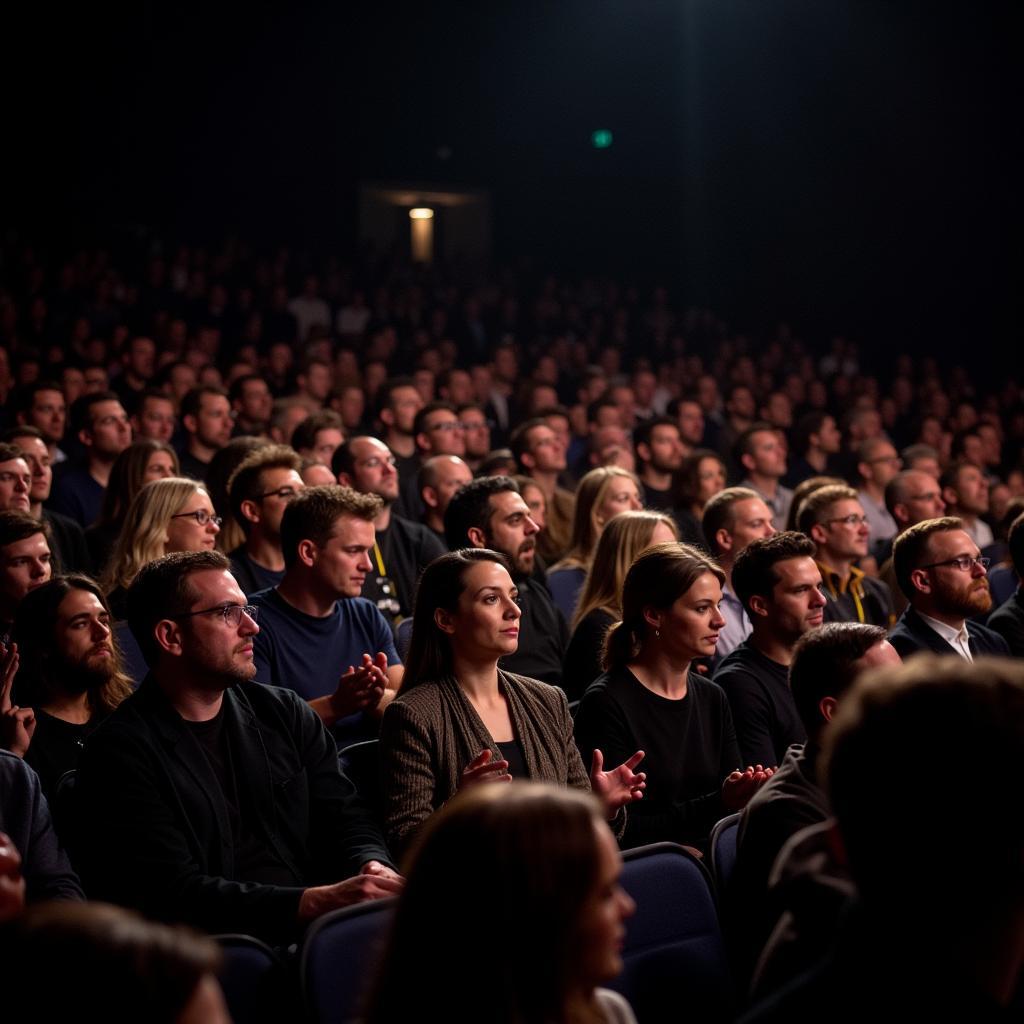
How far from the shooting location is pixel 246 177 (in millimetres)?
15672

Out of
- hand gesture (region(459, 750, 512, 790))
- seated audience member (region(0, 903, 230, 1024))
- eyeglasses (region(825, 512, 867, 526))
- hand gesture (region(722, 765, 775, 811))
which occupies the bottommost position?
hand gesture (region(722, 765, 775, 811))

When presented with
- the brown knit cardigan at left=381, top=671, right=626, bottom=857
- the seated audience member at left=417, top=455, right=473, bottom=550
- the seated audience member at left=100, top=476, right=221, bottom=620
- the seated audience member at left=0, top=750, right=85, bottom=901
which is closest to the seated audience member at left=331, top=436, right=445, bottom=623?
the seated audience member at left=417, top=455, right=473, bottom=550

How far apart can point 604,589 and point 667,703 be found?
98 cm

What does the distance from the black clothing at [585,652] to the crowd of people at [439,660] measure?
13 mm

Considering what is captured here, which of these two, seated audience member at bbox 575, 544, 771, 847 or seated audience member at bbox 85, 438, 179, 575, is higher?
seated audience member at bbox 85, 438, 179, 575

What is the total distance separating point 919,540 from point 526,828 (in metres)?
3.23

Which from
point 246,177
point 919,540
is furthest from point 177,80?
point 919,540

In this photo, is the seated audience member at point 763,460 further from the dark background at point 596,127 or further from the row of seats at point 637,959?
the dark background at point 596,127

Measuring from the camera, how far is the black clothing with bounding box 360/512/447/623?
488 centimetres

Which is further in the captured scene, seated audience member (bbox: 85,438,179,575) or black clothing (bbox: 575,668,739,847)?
seated audience member (bbox: 85,438,179,575)

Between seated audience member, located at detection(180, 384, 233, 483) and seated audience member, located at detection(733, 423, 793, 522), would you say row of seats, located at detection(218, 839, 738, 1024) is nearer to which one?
seated audience member, located at detection(180, 384, 233, 483)

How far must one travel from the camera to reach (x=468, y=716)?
302cm

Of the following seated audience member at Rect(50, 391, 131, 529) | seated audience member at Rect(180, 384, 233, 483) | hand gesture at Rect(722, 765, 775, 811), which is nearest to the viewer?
hand gesture at Rect(722, 765, 775, 811)

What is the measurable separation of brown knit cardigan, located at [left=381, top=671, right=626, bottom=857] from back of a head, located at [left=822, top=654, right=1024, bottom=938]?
1.69m
